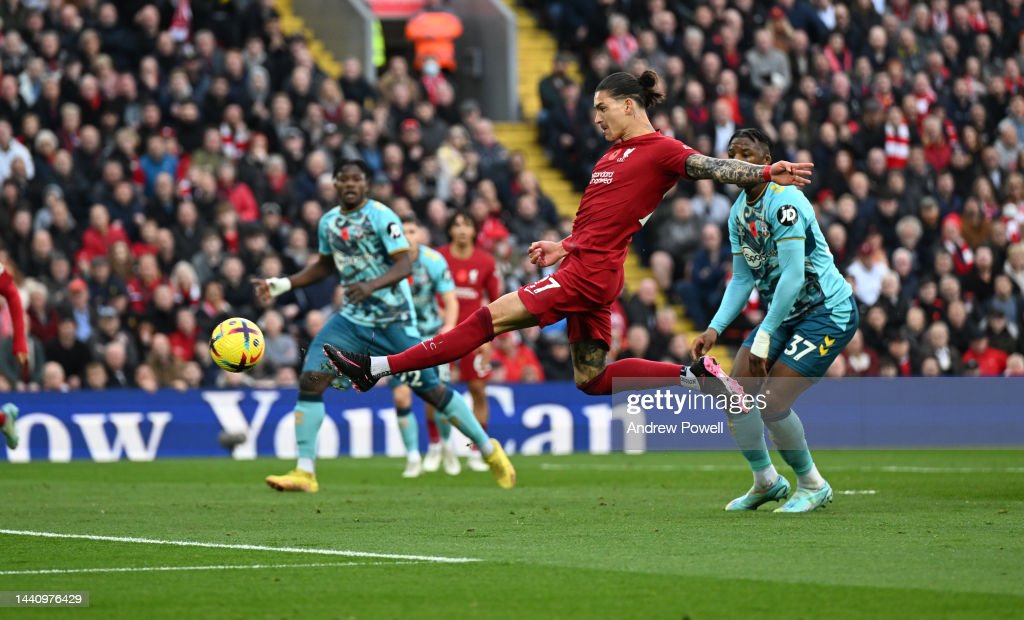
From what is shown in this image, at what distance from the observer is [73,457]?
20.0 m

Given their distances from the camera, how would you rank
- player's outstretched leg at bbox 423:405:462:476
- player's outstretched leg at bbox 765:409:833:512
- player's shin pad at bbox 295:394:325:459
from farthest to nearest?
player's outstretched leg at bbox 423:405:462:476 < player's shin pad at bbox 295:394:325:459 < player's outstretched leg at bbox 765:409:833:512

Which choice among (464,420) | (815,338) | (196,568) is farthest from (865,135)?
(196,568)

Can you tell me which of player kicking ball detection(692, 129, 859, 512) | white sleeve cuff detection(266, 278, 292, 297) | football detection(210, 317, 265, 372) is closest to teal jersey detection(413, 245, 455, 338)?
white sleeve cuff detection(266, 278, 292, 297)

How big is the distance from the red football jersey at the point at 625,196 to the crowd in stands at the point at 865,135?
1244 cm

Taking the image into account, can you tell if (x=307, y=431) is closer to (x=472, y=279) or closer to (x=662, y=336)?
(x=472, y=279)

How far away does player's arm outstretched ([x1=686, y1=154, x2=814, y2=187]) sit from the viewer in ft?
31.7

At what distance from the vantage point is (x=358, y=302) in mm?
13828

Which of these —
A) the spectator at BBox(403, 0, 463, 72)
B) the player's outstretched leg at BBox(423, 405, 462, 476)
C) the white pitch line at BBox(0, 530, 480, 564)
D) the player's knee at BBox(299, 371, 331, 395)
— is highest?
the spectator at BBox(403, 0, 463, 72)

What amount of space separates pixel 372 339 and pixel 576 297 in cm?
398

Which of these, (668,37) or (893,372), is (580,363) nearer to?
(893,372)

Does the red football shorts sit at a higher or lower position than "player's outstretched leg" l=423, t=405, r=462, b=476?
higher

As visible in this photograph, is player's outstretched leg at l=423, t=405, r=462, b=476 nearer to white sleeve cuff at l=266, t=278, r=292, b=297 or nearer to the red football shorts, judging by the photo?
white sleeve cuff at l=266, t=278, r=292, b=297

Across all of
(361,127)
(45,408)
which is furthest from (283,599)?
(361,127)

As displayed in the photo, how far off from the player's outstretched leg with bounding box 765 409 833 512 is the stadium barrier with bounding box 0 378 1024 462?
8.00 metres
